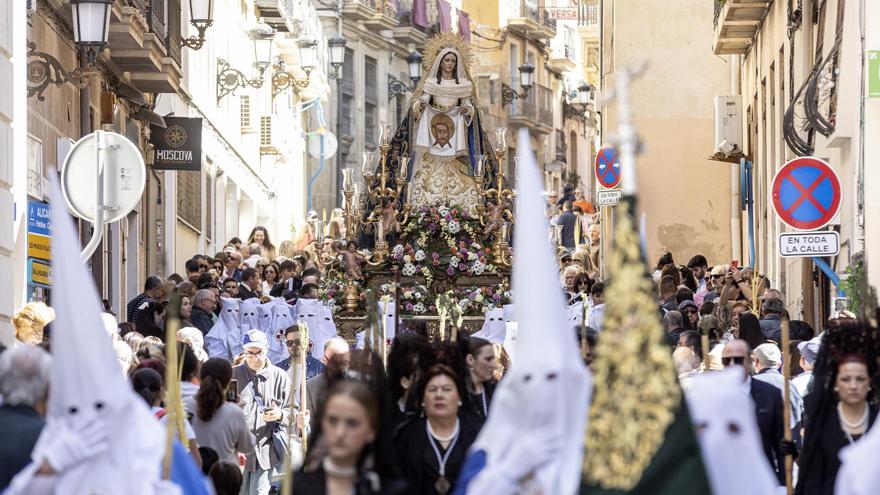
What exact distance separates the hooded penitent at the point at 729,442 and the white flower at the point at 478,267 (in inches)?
565

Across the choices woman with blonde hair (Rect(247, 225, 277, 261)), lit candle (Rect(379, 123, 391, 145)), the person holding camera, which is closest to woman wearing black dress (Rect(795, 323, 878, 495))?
the person holding camera

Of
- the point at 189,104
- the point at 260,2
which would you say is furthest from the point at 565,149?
the point at 189,104

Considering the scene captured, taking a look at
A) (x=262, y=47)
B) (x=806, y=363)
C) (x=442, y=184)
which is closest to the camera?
(x=806, y=363)

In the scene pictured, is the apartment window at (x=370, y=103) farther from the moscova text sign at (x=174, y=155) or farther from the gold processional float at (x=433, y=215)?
the gold processional float at (x=433, y=215)

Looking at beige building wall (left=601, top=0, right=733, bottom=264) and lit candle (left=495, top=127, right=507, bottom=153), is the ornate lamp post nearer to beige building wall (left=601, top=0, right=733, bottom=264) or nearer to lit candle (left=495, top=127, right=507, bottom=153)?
beige building wall (left=601, top=0, right=733, bottom=264)

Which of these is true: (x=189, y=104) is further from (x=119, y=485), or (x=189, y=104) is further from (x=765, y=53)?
(x=119, y=485)

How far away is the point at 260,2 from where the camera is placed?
44.0 m

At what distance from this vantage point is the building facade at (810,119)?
1734 cm

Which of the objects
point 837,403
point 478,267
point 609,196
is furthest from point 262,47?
point 837,403

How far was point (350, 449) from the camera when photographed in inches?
269

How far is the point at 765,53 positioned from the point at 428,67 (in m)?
6.88

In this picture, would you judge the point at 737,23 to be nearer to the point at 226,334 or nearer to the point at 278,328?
the point at 278,328

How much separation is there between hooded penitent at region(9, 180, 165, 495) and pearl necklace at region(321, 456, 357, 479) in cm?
79

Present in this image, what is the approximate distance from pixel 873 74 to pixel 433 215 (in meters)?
5.84
